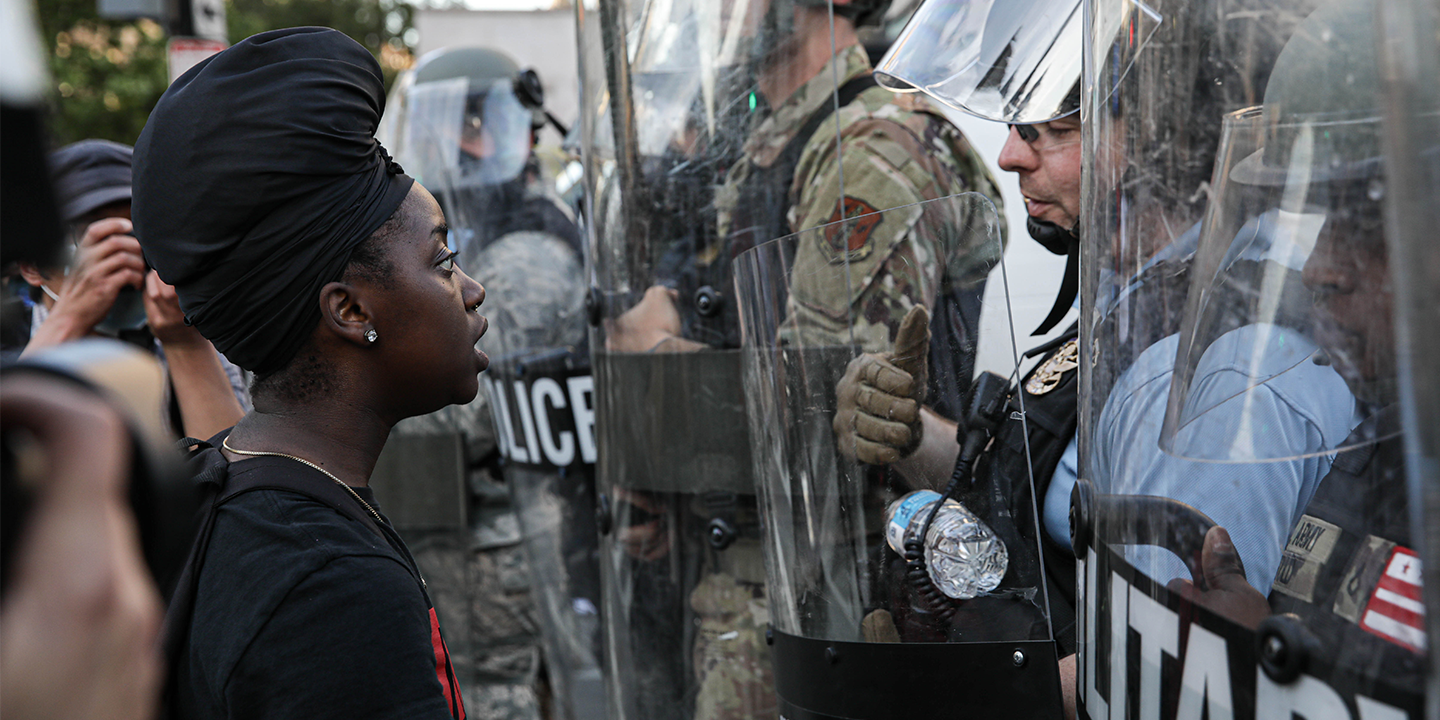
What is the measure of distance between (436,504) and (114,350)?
157 inches

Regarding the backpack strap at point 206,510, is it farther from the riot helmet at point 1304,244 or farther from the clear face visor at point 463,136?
the clear face visor at point 463,136

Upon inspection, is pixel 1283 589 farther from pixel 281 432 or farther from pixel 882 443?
pixel 281 432

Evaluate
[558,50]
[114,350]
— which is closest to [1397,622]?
[114,350]

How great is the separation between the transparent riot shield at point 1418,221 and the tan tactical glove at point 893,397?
815 millimetres

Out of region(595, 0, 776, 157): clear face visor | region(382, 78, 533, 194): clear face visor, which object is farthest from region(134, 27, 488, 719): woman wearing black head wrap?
region(382, 78, 533, 194): clear face visor

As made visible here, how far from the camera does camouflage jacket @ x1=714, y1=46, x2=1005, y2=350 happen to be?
1545mm

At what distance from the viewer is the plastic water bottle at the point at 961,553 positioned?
59.6 inches

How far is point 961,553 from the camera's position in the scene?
1.51m

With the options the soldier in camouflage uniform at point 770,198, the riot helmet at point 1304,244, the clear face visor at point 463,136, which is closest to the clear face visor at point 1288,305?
the riot helmet at point 1304,244

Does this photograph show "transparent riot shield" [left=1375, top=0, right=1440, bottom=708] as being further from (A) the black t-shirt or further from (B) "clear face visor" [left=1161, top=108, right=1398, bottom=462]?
(A) the black t-shirt

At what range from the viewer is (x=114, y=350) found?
0.63 meters

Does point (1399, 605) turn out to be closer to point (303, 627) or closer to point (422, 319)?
point (303, 627)

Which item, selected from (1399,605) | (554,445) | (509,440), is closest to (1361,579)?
(1399,605)

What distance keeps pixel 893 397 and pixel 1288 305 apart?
626mm
